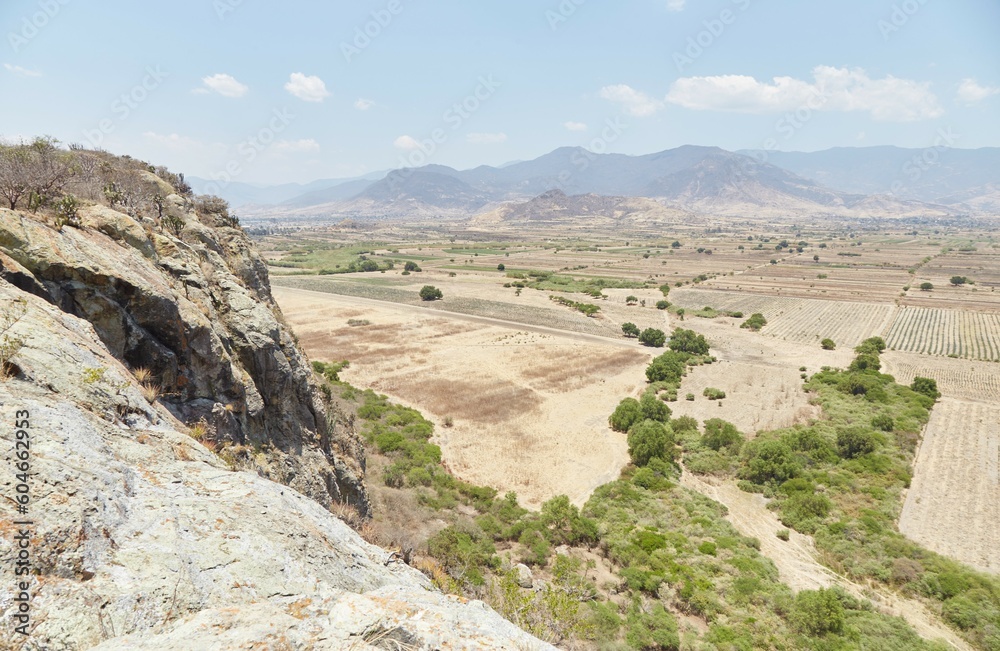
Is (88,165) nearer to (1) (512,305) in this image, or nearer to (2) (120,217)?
(2) (120,217)

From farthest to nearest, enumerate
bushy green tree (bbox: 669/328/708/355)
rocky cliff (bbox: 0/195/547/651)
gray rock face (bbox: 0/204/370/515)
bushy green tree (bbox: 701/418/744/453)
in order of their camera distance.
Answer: bushy green tree (bbox: 669/328/708/355), bushy green tree (bbox: 701/418/744/453), gray rock face (bbox: 0/204/370/515), rocky cliff (bbox: 0/195/547/651)

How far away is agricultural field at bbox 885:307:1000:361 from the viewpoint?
6826cm

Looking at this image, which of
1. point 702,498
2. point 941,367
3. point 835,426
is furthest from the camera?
point 941,367

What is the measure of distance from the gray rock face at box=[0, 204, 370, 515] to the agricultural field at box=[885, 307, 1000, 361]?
281 ft

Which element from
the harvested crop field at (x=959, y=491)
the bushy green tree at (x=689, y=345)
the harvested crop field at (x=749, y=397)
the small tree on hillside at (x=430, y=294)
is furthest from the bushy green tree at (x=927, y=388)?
the small tree on hillside at (x=430, y=294)

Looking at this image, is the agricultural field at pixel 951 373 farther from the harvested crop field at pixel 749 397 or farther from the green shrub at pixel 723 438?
the green shrub at pixel 723 438

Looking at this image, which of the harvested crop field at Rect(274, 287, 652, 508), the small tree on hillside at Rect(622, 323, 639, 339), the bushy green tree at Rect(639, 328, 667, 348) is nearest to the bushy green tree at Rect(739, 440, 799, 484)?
the harvested crop field at Rect(274, 287, 652, 508)

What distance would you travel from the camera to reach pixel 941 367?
60.4 metres

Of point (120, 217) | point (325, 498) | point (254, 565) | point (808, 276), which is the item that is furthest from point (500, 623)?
point (808, 276)

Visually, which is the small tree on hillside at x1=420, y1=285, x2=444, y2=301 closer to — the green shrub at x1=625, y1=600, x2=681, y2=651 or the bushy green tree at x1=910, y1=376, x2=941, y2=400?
the bushy green tree at x1=910, y1=376, x2=941, y2=400

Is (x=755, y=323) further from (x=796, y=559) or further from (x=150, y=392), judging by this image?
(x=150, y=392)

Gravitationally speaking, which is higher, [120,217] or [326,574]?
[120,217]

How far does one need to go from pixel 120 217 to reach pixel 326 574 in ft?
47.6

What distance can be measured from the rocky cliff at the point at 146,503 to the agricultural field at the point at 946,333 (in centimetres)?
8858
